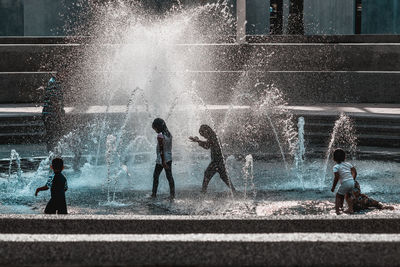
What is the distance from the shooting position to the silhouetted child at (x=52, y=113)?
12.5m

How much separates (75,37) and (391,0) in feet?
45.1

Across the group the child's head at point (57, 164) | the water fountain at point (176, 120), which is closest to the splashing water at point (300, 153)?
the water fountain at point (176, 120)

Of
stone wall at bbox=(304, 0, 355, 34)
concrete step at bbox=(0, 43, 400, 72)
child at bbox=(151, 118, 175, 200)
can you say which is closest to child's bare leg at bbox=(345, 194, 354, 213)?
child at bbox=(151, 118, 175, 200)

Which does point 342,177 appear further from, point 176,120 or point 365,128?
point 176,120

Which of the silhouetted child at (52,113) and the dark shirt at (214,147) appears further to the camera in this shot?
the silhouetted child at (52,113)

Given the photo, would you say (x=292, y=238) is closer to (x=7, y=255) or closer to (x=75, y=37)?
(x=7, y=255)

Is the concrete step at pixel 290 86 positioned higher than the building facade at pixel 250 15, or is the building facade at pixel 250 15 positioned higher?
the building facade at pixel 250 15

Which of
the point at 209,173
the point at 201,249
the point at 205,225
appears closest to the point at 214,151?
the point at 209,173

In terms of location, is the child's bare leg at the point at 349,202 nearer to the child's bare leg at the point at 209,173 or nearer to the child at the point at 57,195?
the child's bare leg at the point at 209,173

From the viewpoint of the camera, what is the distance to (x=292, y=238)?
4004 mm

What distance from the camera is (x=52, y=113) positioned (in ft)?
41.1

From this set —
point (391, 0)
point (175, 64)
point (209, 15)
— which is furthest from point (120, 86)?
point (391, 0)

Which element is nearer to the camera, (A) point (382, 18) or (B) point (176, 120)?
(B) point (176, 120)

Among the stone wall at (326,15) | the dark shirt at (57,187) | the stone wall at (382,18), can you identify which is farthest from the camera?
the stone wall at (382,18)
